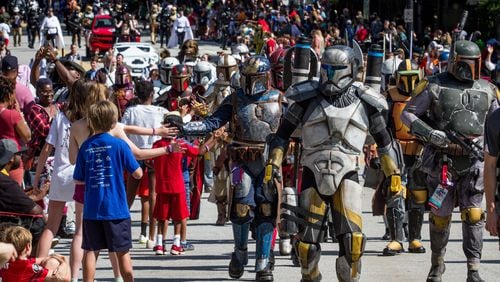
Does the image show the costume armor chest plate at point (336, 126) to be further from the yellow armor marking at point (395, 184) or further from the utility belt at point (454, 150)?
the utility belt at point (454, 150)

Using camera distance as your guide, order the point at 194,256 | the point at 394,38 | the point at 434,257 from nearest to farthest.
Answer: the point at 434,257 < the point at 194,256 < the point at 394,38

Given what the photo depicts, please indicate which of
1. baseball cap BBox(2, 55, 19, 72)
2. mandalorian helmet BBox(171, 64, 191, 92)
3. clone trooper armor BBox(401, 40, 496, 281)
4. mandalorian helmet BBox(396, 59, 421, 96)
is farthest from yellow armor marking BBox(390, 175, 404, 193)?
mandalorian helmet BBox(171, 64, 191, 92)

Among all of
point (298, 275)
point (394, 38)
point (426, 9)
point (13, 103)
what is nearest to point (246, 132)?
point (298, 275)

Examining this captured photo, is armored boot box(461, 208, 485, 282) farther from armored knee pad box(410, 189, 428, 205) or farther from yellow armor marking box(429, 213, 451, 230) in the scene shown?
armored knee pad box(410, 189, 428, 205)

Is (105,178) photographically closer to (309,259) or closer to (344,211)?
(309,259)

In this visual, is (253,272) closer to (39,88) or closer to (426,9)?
(39,88)

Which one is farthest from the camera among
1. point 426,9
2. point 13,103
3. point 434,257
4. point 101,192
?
point 426,9

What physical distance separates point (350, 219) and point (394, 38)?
20.5 metres

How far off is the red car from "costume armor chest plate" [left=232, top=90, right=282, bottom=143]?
3705 cm

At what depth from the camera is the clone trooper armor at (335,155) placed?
10.3 metres

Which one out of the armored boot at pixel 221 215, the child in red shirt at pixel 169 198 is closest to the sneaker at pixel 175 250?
the child in red shirt at pixel 169 198

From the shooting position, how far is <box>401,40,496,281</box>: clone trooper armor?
1130 cm

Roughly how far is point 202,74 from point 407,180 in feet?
19.1

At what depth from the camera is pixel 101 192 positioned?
32.8ft
